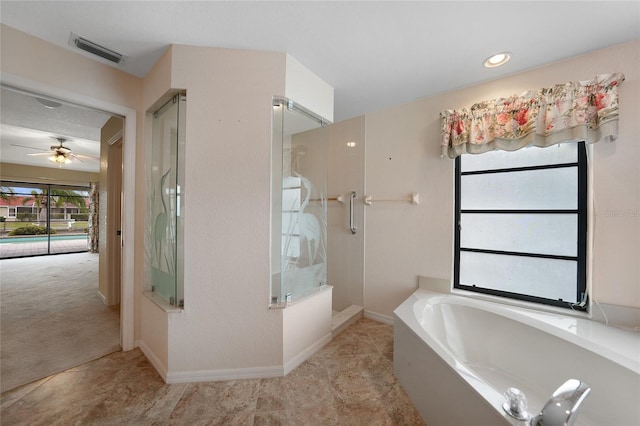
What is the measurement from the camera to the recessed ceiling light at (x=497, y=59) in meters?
1.65

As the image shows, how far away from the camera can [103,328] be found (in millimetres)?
2270

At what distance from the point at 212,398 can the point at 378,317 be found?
169 centimetres

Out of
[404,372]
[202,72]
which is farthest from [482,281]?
[202,72]

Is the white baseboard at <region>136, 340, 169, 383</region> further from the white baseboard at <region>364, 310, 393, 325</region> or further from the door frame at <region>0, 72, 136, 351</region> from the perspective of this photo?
the white baseboard at <region>364, 310, 393, 325</region>

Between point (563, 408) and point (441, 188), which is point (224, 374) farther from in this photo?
point (441, 188)

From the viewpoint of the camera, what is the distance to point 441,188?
2.18 metres

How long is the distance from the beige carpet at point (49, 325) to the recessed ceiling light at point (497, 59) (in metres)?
3.69

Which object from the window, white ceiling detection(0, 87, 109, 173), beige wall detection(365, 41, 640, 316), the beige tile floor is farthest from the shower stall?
white ceiling detection(0, 87, 109, 173)

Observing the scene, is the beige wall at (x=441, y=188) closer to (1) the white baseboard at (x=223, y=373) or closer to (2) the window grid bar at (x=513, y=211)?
(2) the window grid bar at (x=513, y=211)

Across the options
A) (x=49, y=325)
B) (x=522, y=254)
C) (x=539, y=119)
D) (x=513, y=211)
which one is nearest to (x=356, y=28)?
(x=539, y=119)

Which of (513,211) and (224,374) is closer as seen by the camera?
(224,374)

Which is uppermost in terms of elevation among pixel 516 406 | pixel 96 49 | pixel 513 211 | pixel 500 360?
pixel 96 49

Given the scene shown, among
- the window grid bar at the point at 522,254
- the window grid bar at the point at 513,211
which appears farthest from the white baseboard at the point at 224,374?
the window grid bar at the point at 513,211

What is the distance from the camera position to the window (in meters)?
1.72
